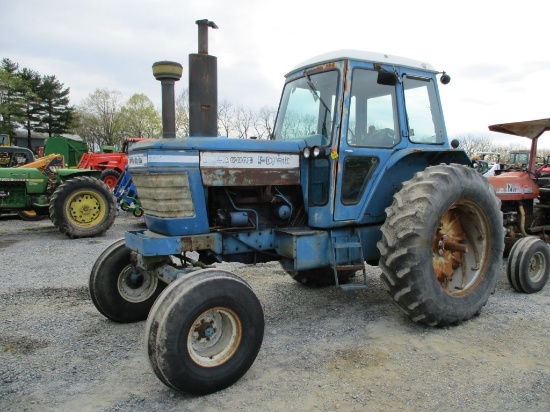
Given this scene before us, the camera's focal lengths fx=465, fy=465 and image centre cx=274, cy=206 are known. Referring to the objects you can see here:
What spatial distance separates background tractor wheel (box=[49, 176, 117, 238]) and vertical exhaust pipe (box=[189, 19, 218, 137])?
612 cm

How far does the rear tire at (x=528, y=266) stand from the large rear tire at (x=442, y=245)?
83 cm

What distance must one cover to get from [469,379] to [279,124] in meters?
2.83

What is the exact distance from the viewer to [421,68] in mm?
4512

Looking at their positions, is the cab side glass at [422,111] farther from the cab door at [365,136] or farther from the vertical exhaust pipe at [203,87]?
the vertical exhaust pipe at [203,87]

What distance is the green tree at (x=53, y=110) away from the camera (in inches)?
1913

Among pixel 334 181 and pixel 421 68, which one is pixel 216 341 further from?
pixel 421 68

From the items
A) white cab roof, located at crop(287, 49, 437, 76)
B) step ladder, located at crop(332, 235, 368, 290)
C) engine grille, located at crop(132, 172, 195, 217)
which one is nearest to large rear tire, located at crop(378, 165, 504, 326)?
step ladder, located at crop(332, 235, 368, 290)

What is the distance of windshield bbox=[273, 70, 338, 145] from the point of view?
4.08 meters

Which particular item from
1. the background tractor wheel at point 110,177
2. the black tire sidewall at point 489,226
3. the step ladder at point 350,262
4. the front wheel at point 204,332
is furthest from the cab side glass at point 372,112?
the background tractor wheel at point 110,177

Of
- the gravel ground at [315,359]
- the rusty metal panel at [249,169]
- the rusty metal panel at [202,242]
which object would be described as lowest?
the gravel ground at [315,359]

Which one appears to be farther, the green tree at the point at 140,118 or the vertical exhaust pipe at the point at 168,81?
the green tree at the point at 140,118

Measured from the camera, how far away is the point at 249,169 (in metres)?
→ 3.77

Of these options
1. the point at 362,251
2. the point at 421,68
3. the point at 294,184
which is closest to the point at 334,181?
the point at 294,184

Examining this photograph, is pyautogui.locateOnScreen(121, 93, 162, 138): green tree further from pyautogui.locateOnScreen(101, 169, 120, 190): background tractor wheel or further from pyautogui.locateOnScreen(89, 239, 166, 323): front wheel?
pyautogui.locateOnScreen(89, 239, 166, 323): front wheel
